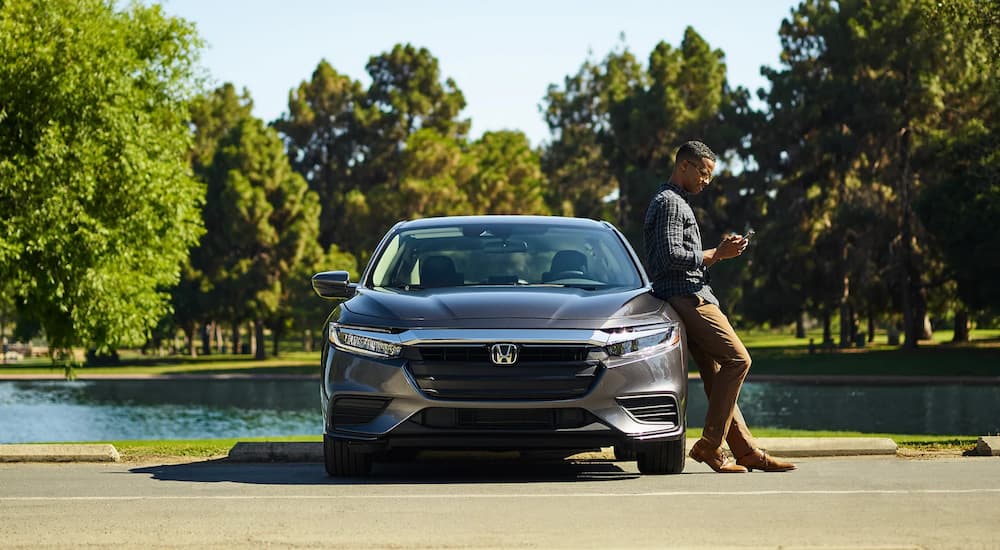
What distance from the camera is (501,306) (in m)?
8.80

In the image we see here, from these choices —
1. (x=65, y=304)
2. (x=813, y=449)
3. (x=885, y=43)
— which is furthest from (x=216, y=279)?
(x=813, y=449)

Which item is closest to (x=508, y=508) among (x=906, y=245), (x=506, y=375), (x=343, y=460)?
(x=506, y=375)

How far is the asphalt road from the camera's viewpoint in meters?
6.64

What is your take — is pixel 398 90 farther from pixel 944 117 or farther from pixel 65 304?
pixel 65 304

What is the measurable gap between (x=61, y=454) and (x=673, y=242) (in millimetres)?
5386

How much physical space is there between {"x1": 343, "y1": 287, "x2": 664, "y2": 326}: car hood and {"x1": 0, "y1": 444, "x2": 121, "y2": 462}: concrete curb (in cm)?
332

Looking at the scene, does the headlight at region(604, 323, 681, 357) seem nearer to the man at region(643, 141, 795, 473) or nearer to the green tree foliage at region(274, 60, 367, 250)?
the man at region(643, 141, 795, 473)

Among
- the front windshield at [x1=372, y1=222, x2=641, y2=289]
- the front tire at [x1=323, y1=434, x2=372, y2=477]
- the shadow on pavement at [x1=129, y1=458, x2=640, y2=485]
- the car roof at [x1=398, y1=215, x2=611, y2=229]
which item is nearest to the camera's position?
the front tire at [x1=323, y1=434, x2=372, y2=477]

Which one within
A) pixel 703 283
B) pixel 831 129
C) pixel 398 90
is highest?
pixel 398 90

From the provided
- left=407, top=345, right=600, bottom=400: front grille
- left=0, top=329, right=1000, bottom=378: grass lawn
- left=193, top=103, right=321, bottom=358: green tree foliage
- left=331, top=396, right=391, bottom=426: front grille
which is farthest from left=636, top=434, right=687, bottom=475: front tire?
left=193, top=103, right=321, bottom=358: green tree foliage

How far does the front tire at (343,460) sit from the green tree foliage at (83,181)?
58.4ft

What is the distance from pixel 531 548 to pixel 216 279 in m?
77.2

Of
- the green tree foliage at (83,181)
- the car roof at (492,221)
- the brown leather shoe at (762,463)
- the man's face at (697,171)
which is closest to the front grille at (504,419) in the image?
the brown leather shoe at (762,463)

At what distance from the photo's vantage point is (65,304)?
92.0 feet
